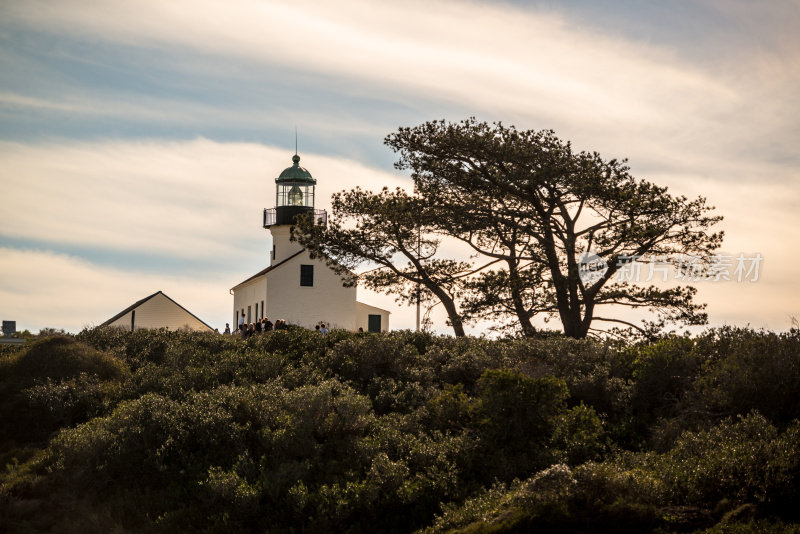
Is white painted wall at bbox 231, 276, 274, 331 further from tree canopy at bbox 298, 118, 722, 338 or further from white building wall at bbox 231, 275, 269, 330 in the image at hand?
tree canopy at bbox 298, 118, 722, 338

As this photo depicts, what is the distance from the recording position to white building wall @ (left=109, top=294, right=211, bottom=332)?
47531 millimetres

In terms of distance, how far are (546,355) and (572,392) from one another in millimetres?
1637

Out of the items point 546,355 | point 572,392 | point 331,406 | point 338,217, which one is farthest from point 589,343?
point 338,217

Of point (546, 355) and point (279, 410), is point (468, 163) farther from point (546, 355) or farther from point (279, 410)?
point (279, 410)

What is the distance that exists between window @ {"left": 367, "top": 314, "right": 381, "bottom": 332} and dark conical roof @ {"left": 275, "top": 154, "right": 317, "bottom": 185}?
8.24 metres

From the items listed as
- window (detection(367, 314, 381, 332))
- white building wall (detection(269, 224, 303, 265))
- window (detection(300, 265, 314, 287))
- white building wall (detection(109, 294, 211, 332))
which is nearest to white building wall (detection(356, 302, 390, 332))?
window (detection(367, 314, 381, 332))

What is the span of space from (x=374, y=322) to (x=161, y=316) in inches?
472

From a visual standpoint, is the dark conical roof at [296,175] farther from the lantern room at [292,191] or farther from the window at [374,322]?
the window at [374,322]

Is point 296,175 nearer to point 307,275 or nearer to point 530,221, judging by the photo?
point 307,275

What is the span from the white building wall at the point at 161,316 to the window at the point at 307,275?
22.8 feet

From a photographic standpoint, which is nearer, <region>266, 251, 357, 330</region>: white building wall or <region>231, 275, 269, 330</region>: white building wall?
<region>266, 251, 357, 330</region>: white building wall

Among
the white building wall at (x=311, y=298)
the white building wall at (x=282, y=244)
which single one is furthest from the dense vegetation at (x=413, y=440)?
the white building wall at (x=282, y=244)

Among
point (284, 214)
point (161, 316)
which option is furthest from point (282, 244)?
point (161, 316)

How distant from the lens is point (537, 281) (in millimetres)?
23922
